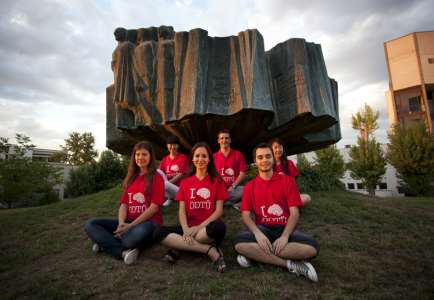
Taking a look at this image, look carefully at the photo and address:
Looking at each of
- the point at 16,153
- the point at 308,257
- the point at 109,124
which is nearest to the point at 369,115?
the point at 109,124

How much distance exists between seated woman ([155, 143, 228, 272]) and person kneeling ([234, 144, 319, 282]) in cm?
30

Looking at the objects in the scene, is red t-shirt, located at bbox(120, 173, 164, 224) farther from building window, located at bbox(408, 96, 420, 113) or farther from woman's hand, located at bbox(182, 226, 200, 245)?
building window, located at bbox(408, 96, 420, 113)

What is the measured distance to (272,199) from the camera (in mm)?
3299

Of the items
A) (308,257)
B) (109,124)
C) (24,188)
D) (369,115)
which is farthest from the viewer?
(369,115)

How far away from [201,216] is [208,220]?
0.20 m

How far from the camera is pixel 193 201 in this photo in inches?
142

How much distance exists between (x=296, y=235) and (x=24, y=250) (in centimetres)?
425

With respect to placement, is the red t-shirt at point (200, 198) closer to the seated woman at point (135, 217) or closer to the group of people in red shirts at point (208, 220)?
the group of people in red shirts at point (208, 220)

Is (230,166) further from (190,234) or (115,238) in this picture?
(115,238)

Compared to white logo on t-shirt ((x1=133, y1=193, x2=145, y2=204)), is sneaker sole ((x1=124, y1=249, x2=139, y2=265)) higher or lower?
lower

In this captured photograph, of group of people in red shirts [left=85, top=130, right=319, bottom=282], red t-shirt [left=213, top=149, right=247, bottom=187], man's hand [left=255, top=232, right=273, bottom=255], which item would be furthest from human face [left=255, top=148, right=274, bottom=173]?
red t-shirt [left=213, top=149, right=247, bottom=187]

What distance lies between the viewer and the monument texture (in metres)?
5.41

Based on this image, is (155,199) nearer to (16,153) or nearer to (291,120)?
(291,120)

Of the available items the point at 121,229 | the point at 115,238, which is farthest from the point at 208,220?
the point at 115,238
